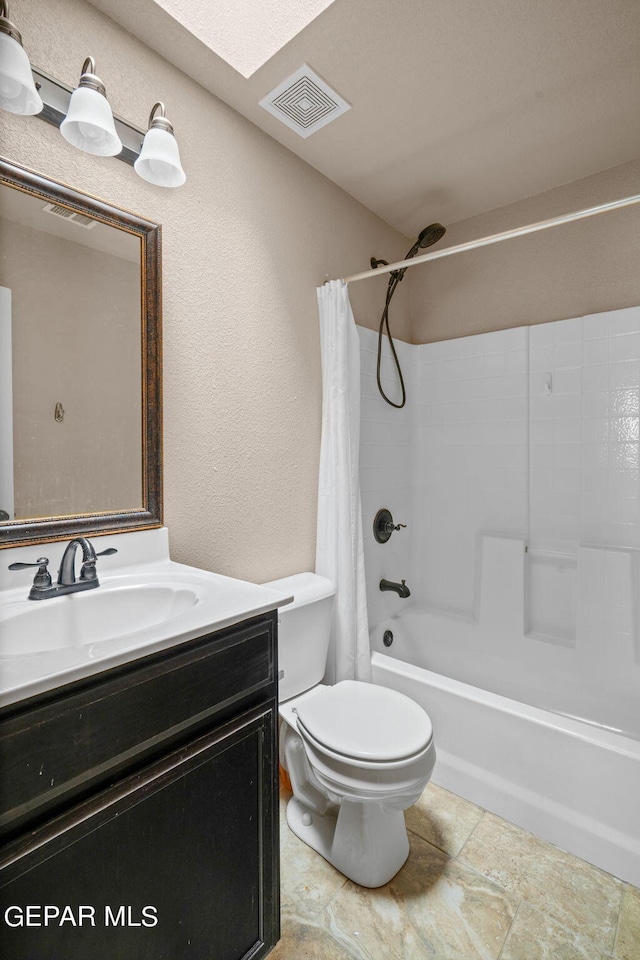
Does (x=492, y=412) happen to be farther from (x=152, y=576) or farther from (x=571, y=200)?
(x=152, y=576)

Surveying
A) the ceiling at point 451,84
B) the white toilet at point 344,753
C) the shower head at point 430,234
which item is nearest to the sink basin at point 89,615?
the white toilet at point 344,753

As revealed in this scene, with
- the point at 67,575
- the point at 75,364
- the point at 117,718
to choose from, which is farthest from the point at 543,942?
the point at 75,364

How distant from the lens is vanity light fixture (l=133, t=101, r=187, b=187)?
1257 mm

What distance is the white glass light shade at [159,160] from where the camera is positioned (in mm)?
1256

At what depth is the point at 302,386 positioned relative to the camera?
76.8 inches

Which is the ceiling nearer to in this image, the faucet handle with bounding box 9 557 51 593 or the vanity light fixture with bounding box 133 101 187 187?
the vanity light fixture with bounding box 133 101 187 187

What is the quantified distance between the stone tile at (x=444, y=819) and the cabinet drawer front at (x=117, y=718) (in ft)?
3.18

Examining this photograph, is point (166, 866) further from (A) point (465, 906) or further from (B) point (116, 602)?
(A) point (465, 906)

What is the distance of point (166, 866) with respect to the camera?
87 cm

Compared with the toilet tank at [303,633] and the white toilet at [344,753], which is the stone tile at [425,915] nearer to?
the white toilet at [344,753]

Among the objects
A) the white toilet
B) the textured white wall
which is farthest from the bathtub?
the textured white wall

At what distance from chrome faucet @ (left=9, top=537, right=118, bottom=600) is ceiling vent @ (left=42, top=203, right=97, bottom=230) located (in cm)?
84

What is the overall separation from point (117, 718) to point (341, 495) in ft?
4.03

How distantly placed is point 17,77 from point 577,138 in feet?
6.34
